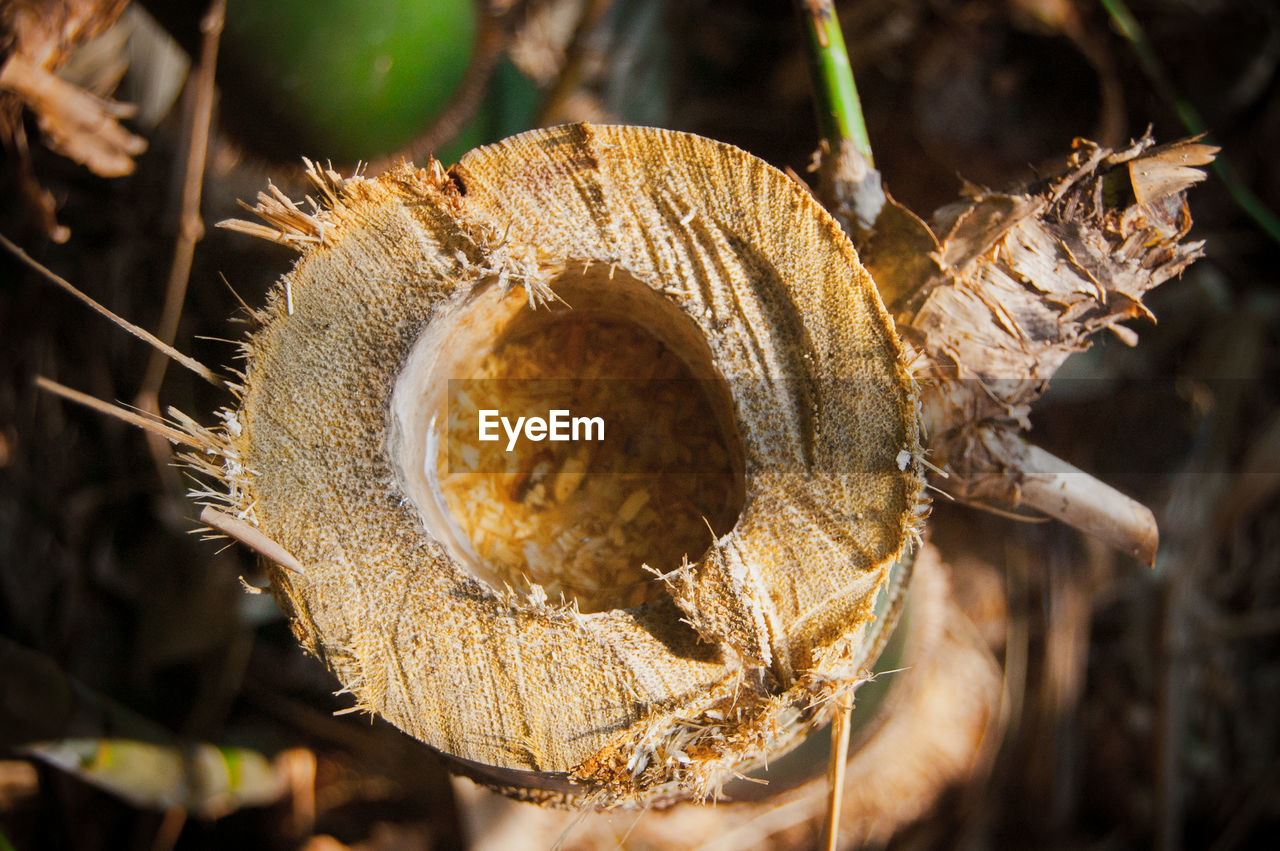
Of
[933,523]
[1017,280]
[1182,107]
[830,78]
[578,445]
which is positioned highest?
[1182,107]

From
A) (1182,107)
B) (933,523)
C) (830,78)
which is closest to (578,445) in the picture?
(830,78)

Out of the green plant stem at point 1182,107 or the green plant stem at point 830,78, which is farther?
the green plant stem at point 1182,107

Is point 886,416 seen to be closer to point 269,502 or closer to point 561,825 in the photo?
point 269,502

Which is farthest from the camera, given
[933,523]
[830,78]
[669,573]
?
[933,523]

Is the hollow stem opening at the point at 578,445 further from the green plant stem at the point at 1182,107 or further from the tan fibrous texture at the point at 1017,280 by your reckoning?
the green plant stem at the point at 1182,107

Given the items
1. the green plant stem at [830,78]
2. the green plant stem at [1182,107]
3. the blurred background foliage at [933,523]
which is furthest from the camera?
the green plant stem at [1182,107]

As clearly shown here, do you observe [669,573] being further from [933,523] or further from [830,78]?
[933,523]

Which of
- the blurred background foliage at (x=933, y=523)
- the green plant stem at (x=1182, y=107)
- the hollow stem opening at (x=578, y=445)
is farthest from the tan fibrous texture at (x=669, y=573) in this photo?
the green plant stem at (x=1182, y=107)
